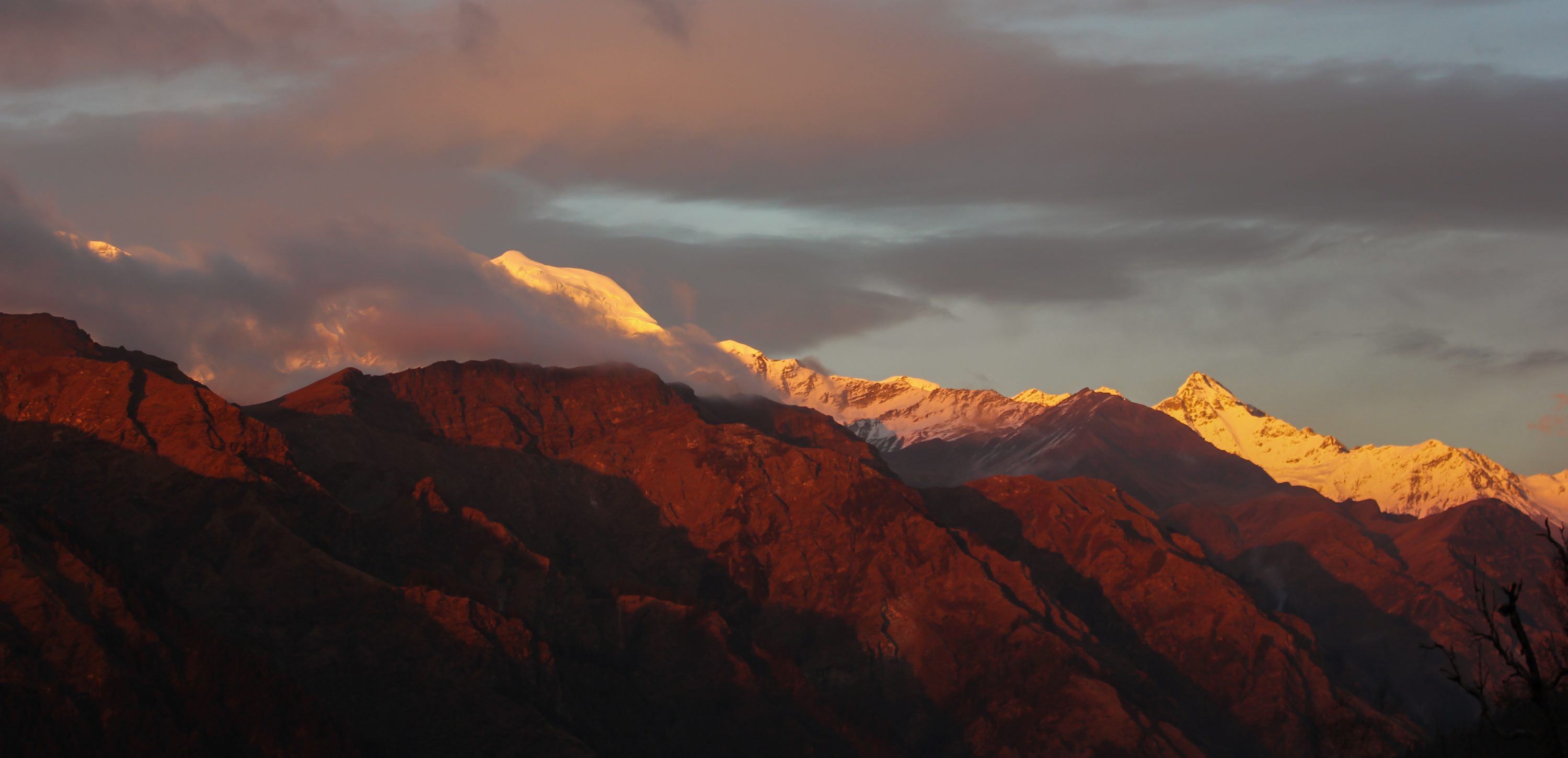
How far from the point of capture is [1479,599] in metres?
63.3

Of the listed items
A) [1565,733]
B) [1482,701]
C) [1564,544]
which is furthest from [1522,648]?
[1565,733]

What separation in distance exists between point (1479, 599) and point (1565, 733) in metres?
75.1

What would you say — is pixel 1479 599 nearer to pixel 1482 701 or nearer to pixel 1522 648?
pixel 1482 701

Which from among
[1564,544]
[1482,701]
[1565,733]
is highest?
[1564,544]

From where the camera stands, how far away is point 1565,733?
128375 millimetres

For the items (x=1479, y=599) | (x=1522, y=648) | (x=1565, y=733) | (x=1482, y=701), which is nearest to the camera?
(x=1522, y=648)

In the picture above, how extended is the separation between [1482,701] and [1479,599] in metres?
5.45

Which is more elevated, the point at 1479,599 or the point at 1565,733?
the point at 1479,599

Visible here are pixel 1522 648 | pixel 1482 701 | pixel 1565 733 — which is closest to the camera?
pixel 1522 648

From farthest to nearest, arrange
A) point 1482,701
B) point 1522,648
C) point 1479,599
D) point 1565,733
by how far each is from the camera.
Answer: point 1565,733 < point 1479,599 < point 1482,701 < point 1522,648

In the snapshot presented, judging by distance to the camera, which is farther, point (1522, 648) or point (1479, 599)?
point (1479, 599)

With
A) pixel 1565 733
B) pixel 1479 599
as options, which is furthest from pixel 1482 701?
pixel 1565 733

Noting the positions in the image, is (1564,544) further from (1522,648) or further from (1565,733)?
(1565,733)

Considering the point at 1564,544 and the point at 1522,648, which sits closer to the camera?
the point at 1522,648
